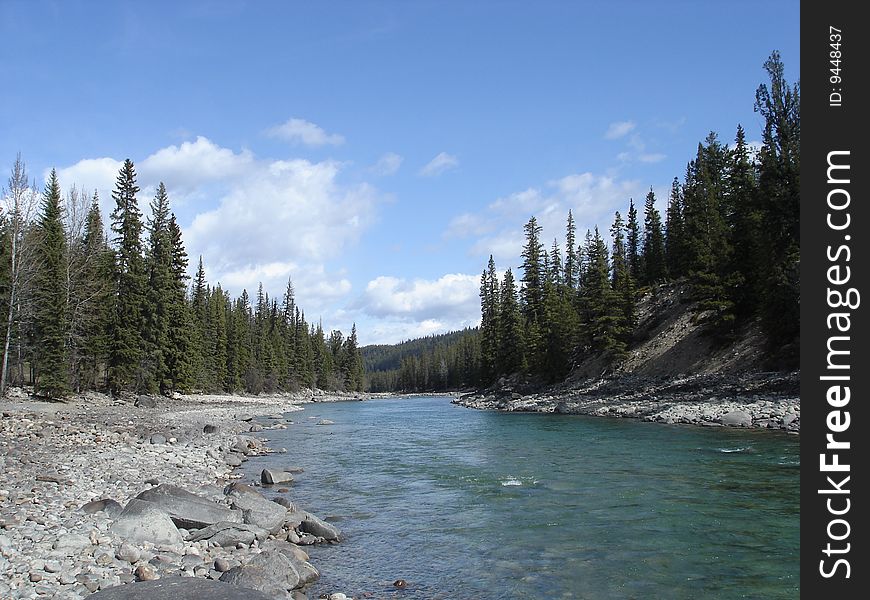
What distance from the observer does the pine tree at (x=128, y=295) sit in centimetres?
4244

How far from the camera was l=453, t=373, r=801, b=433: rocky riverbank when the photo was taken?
28516 mm

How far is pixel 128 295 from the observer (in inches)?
1725

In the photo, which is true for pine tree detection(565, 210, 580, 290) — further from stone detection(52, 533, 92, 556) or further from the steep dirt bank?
stone detection(52, 533, 92, 556)

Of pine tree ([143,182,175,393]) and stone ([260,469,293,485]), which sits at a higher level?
pine tree ([143,182,175,393])

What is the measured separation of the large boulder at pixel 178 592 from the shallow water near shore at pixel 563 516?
2349 mm

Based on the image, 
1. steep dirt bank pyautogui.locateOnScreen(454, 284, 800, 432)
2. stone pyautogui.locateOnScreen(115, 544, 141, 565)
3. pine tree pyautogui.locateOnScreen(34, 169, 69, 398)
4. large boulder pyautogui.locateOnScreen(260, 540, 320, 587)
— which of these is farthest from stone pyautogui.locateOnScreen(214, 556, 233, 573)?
pine tree pyautogui.locateOnScreen(34, 169, 69, 398)

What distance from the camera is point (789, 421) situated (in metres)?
25.8

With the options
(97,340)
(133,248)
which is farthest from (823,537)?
(133,248)

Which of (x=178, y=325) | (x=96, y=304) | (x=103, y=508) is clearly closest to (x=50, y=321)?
(x=96, y=304)

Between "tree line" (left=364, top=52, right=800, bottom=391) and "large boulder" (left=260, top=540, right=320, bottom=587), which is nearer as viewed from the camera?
"large boulder" (left=260, top=540, right=320, bottom=587)

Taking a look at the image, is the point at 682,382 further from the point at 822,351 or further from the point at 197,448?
the point at 822,351

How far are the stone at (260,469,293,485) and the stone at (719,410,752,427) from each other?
847 inches

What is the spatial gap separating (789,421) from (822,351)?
23.1 meters

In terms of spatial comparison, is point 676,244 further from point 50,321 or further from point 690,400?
point 50,321
